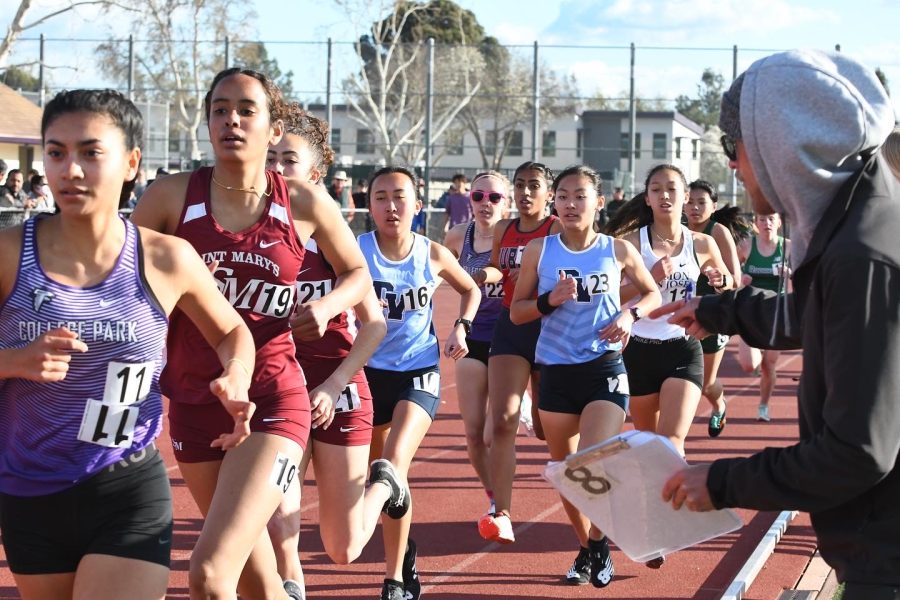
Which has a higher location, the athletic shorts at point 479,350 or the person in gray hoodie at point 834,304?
the person in gray hoodie at point 834,304

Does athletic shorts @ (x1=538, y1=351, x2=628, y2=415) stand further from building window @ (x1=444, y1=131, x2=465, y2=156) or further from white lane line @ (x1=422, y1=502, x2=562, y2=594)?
building window @ (x1=444, y1=131, x2=465, y2=156)

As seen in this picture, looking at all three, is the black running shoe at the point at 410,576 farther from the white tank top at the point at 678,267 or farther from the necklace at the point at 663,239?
the necklace at the point at 663,239

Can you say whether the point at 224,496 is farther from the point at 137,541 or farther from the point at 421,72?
the point at 421,72

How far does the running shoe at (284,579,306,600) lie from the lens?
196 inches

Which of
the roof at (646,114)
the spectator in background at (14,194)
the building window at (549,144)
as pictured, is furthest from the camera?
the building window at (549,144)

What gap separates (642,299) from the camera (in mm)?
6902

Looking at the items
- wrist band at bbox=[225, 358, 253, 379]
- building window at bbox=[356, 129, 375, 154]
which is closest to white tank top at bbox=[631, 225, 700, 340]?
wrist band at bbox=[225, 358, 253, 379]

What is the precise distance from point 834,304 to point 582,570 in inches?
175

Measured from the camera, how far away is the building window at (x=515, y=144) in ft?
154

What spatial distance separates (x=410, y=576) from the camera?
20.1 feet

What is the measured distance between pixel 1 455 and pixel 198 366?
3.12 feet

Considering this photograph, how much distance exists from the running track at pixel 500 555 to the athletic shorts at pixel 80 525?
2.69 metres

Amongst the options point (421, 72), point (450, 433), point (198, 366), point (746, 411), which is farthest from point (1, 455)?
point (421, 72)

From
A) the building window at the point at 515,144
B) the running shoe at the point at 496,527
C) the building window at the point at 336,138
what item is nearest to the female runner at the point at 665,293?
the running shoe at the point at 496,527
